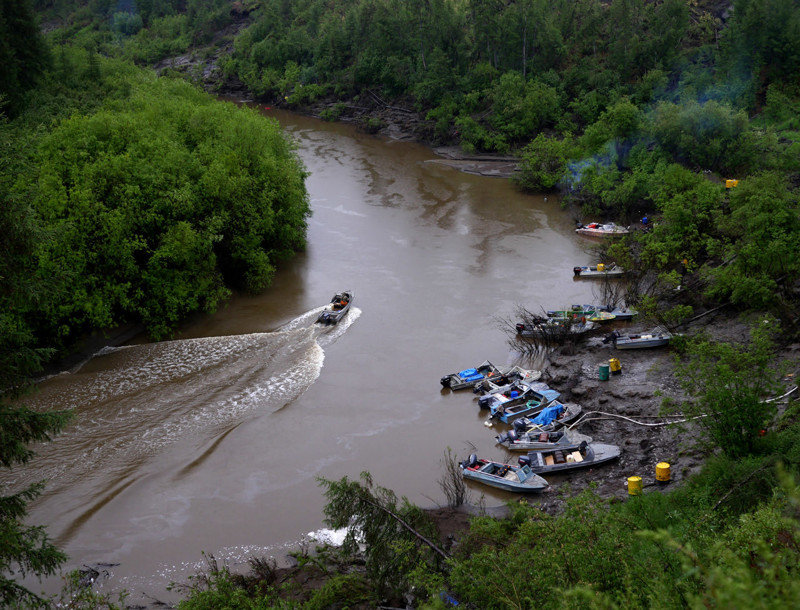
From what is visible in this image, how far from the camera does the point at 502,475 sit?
21.2 meters

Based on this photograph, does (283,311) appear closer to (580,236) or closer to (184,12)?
(580,236)

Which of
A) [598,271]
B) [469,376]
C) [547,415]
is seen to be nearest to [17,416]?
[547,415]

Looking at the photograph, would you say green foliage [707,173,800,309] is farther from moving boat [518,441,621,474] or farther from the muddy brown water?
moving boat [518,441,621,474]

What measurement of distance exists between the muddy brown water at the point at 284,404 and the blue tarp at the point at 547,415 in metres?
1.76

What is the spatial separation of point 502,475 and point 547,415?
3.60m

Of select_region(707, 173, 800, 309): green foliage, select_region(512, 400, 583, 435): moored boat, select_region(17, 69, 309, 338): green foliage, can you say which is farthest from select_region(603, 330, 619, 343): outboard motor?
select_region(17, 69, 309, 338): green foliage

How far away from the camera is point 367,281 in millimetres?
36938

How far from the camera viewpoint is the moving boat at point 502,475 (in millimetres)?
20656

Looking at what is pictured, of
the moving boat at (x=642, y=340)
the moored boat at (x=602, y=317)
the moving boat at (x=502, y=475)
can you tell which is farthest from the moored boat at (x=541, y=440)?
the moored boat at (x=602, y=317)

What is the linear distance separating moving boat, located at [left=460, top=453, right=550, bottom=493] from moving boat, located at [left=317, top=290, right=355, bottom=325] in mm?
11832

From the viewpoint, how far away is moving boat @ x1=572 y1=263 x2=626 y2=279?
36.1 m

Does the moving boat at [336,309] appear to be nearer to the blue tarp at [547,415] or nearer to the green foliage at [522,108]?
the blue tarp at [547,415]

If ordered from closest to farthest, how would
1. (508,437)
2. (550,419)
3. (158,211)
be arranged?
(508,437) < (550,419) < (158,211)

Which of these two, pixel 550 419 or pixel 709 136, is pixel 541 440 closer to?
pixel 550 419
